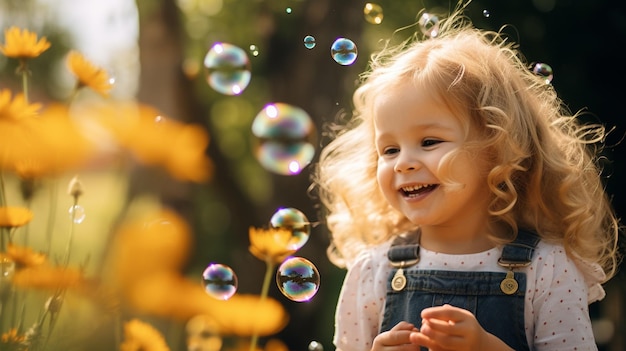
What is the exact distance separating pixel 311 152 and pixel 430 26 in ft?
1.45

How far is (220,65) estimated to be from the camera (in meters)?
2.58

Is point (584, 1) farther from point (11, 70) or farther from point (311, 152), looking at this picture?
point (11, 70)

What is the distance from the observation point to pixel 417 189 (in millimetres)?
1901

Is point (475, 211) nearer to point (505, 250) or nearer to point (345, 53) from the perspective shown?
point (505, 250)

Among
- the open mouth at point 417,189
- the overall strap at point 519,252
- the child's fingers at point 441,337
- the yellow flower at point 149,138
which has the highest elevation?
the yellow flower at point 149,138

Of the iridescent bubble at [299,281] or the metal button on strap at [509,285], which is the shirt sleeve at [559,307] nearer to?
the metal button on strap at [509,285]

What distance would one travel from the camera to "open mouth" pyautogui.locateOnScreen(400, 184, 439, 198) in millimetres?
1886

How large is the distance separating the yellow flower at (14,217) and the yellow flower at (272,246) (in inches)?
19.5

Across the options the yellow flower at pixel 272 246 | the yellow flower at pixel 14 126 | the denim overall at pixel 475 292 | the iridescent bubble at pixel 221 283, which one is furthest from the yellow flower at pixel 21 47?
the denim overall at pixel 475 292

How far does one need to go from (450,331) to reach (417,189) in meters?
0.34

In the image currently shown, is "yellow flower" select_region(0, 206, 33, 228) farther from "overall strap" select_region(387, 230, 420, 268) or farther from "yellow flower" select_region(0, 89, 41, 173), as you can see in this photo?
"overall strap" select_region(387, 230, 420, 268)

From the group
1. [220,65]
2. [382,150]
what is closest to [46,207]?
[220,65]

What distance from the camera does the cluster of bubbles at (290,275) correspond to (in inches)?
87.4

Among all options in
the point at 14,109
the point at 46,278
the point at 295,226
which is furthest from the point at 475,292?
the point at 14,109
